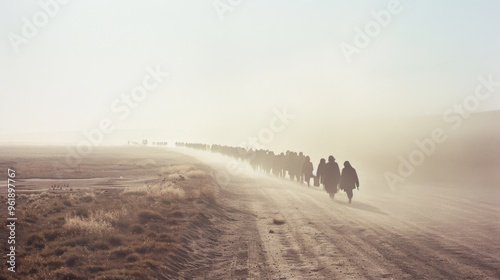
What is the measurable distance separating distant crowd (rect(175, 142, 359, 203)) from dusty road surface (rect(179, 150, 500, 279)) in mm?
1988

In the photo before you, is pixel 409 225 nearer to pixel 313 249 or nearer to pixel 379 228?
pixel 379 228

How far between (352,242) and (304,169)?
21.9 meters

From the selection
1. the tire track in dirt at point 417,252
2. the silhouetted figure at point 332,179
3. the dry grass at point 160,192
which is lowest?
the dry grass at point 160,192

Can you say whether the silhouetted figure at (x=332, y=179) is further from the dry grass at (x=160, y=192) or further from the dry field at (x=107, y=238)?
the dry grass at (x=160, y=192)

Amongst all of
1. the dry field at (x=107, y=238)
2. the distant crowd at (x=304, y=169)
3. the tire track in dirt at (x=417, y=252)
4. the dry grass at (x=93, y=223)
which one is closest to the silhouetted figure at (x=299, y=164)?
the distant crowd at (x=304, y=169)

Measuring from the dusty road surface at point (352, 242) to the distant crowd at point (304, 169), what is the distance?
199cm

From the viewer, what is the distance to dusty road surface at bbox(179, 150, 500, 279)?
368 inches

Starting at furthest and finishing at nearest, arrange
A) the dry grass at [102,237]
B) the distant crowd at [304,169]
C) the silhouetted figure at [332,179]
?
the silhouetted figure at [332,179] → the distant crowd at [304,169] → the dry grass at [102,237]

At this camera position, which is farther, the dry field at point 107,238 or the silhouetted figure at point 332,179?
the silhouetted figure at point 332,179

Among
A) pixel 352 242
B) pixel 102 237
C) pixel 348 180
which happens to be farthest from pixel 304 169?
pixel 102 237

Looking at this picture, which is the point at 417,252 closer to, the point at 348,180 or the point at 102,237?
the point at 102,237

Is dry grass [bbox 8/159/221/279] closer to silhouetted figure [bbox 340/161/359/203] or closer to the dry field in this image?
the dry field

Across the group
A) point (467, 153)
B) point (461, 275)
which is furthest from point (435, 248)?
point (467, 153)

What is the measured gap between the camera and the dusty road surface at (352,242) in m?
9.34
